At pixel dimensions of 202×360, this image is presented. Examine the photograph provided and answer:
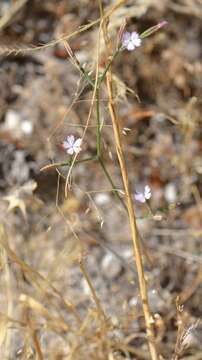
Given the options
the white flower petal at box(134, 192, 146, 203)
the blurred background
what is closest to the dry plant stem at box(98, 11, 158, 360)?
the white flower petal at box(134, 192, 146, 203)

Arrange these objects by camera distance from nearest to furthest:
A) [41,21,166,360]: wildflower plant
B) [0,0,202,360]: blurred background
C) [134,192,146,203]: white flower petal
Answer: [41,21,166,360]: wildflower plant → [134,192,146,203]: white flower petal → [0,0,202,360]: blurred background

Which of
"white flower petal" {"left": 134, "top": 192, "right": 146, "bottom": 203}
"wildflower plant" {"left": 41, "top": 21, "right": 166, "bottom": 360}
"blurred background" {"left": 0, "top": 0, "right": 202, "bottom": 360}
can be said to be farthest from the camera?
"blurred background" {"left": 0, "top": 0, "right": 202, "bottom": 360}

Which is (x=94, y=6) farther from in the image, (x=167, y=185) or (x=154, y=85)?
(x=167, y=185)

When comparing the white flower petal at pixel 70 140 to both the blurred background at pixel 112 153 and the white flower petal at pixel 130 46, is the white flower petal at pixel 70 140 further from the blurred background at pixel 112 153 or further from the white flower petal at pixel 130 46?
the blurred background at pixel 112 153

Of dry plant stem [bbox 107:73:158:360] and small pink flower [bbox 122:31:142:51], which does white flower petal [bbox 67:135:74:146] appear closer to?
dry plant stem [bbox 107:73:158:360]

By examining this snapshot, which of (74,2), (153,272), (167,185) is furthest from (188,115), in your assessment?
(74,2)

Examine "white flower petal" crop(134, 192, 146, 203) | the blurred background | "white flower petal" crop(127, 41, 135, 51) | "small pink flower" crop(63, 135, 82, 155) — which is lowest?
the blurred background

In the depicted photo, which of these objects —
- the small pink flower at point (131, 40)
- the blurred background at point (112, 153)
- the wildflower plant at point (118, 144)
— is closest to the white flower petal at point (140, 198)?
the wildflower plant at point (118, 144)

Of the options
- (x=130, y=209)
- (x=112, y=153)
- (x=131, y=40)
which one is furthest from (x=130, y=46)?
(x=112, y=153)

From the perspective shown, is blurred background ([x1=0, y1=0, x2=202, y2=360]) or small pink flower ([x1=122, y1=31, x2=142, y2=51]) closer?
small pink flower ([x1=122, y1=31, x2=142, y2=51])

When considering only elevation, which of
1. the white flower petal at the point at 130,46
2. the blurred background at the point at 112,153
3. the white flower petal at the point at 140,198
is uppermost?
the white flower petal at the point at 130,46
